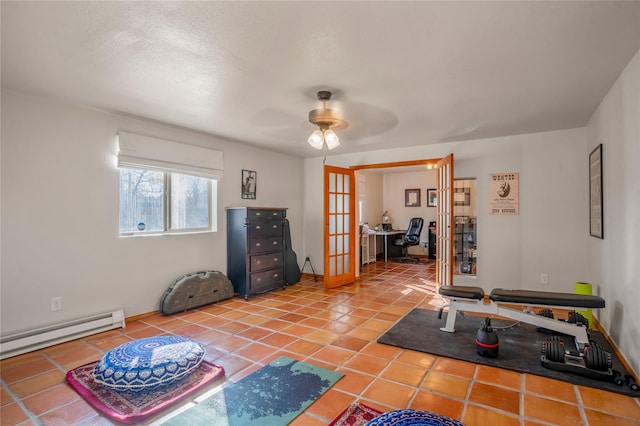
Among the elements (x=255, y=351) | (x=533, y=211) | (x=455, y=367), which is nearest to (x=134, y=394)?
(x=255, y=351)

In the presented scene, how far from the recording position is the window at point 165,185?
12.2 ft

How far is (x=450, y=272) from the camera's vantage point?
14.7 ft

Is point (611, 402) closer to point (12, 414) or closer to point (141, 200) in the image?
point (12, 414)

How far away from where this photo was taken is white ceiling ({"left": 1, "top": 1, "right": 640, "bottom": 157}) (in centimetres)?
177

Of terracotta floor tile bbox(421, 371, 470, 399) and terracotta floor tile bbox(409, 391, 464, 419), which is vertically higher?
terracotta floor tile bbox(409, 391, 464, 419)

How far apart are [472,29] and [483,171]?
330 centimetres

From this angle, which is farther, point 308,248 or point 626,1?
point 308,248

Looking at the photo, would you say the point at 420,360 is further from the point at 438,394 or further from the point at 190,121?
the point at 190,121

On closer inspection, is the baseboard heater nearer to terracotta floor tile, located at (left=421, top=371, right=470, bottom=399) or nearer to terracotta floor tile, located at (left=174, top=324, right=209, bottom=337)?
terracotta floor tile, located at (left=174, top=324, right=209, bottom=337)

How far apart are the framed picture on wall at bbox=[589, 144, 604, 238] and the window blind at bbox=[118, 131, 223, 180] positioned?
453 centimetres

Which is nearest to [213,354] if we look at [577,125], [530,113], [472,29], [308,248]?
[472,29]

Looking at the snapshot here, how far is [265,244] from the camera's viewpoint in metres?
4.94

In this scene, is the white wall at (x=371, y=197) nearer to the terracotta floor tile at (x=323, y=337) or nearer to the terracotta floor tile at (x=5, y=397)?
the terracotta floor tile at (x=323, y=337)

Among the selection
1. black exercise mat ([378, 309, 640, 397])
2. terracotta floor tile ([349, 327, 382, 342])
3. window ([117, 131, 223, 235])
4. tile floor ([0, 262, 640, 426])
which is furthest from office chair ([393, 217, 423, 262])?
window ([117, 131, 223, 235])
